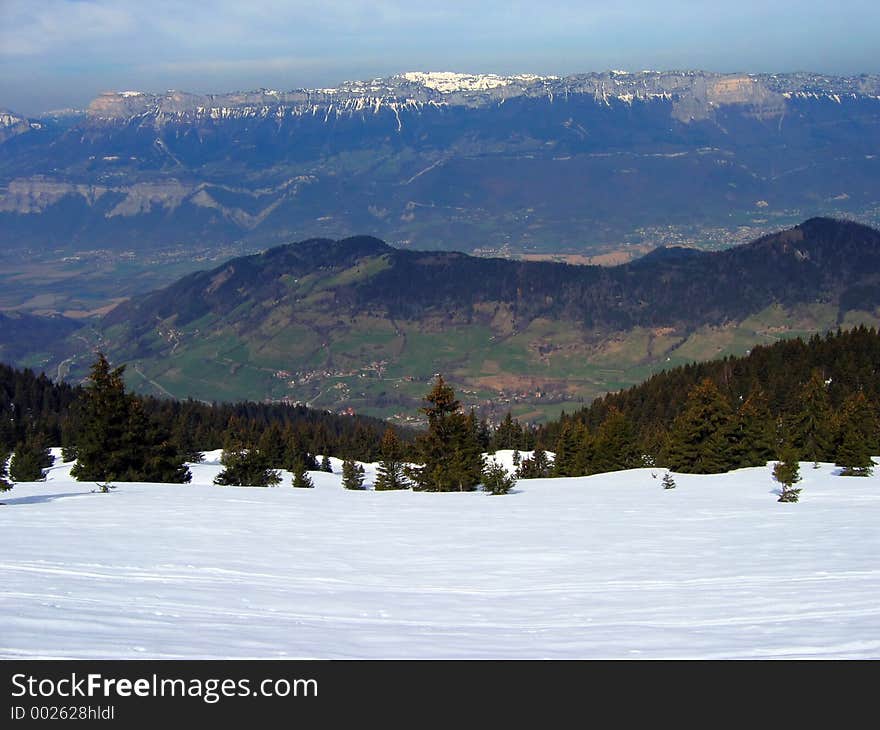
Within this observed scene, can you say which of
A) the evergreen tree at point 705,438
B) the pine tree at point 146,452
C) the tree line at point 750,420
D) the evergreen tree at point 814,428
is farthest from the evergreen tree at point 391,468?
the evergreen tree at point 814,428

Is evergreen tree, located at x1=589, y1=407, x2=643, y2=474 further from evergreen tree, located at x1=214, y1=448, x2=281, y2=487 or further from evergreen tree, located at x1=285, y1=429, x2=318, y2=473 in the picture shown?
evergreen tree, located at x1=285, y1=429, x2=318, y2=473

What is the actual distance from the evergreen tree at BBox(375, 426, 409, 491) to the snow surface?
23.9 metres

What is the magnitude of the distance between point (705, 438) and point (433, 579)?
3259 cm

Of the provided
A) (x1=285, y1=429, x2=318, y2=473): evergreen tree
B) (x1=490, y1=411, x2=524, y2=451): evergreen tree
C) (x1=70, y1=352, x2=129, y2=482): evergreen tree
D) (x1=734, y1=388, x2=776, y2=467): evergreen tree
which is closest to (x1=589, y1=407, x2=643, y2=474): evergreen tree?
(x1=734, y1=388, x2=776, y2=467): evergreen tree

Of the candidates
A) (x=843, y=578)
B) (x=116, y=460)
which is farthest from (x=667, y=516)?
(x=116, y=460)

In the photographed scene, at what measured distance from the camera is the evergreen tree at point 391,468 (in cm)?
4738

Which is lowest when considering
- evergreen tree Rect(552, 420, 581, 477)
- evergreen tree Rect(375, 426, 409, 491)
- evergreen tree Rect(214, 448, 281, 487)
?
evergreen tree Rect(552, 420, 581, 477)

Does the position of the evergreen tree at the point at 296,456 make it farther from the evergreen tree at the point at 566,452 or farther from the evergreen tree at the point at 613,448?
the evergreen tree at the point at 613,448

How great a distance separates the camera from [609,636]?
916 centimetres

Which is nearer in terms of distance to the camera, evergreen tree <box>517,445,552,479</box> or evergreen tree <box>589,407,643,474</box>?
evergreen tree <box>589,407,643,474</box>

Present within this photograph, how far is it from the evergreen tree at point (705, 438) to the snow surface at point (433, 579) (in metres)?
17.3

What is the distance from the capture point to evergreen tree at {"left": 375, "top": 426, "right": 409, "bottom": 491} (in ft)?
155
